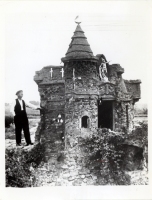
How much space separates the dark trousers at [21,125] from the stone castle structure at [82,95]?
23 centimetres

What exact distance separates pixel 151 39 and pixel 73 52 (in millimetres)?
1597

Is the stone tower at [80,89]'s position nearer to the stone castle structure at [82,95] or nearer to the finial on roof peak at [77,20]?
the stone castle structure at [82,95]

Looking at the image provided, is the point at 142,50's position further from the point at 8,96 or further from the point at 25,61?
the point at 8,96

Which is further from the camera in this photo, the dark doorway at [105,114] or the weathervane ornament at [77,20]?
the dark doorway at [105,114]

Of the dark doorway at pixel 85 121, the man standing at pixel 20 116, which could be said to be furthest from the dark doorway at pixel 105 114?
the man standing at pixel 20 116

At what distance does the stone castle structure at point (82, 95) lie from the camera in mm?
6672

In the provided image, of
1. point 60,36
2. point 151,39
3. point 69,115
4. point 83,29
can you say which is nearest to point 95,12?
point 83,29

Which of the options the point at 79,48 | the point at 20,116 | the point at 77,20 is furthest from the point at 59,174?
the point at 77,20

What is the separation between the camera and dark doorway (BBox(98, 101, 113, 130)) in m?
6.97

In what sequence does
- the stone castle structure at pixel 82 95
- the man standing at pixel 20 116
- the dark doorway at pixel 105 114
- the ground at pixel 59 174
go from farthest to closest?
the dark doorway at pixel 105 114
the stone castle structure at pixel 82 95
the man standing at pixel 20 116
the ground at pixel 59 174

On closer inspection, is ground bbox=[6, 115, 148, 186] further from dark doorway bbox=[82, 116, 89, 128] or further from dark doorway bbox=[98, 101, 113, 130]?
dark doorway bbox=[98, 101, 113, 130]

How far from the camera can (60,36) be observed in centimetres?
641

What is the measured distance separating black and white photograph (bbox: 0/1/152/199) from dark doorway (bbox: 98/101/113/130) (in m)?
0.14

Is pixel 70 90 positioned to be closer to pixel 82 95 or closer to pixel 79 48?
A: pixel 82 95
